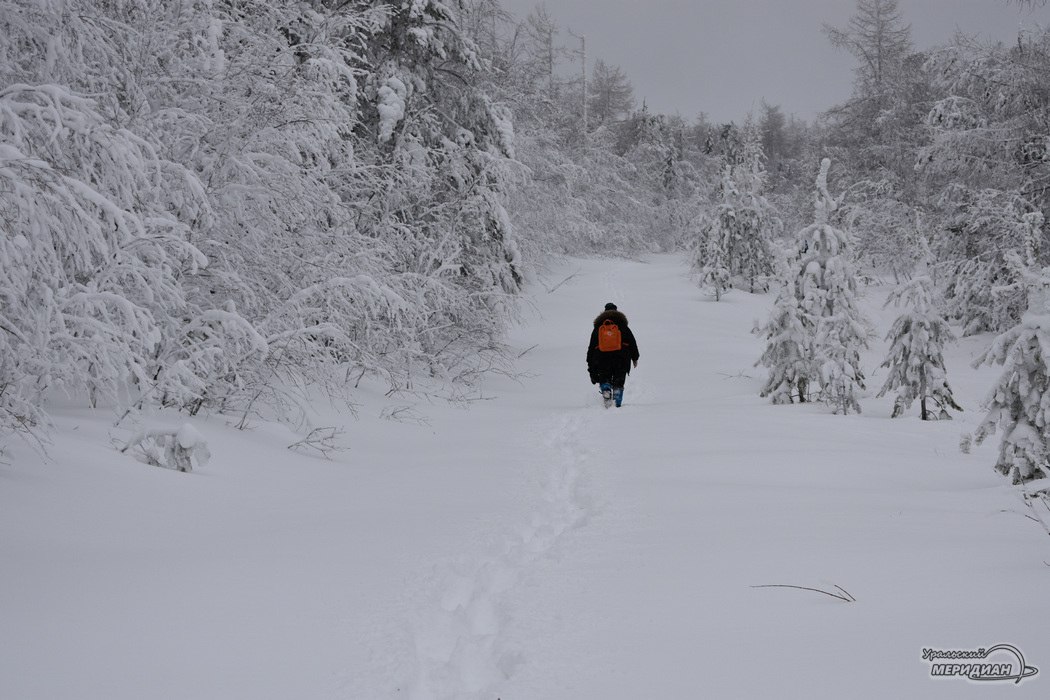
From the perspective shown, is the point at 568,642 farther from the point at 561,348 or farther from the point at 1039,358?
the point at 561,348

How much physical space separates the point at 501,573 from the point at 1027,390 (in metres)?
4.05

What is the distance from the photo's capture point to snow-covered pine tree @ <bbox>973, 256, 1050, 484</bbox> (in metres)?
4.82

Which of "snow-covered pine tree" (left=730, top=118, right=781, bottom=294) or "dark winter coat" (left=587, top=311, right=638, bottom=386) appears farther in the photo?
"snow-covered pine tree" (left=730, top=118, right=781, bottom=294)

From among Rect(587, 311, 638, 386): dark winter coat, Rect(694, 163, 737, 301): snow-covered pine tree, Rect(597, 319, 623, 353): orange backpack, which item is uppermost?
Rect(694, 163, 737, 301): snow-covered pine tree

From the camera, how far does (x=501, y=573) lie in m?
3.80

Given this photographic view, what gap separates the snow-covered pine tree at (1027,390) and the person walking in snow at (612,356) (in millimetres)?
6590

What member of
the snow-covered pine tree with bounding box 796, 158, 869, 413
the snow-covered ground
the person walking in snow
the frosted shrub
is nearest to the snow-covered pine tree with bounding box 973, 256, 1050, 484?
the snow-covered ground

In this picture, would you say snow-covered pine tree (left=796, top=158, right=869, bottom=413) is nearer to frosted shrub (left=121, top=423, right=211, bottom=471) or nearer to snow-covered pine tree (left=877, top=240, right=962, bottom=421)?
snow-covered pine tree (left=877, top=240, right=962, bottom=421)

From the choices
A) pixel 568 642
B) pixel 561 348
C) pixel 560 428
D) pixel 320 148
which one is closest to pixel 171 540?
pixel 568 642

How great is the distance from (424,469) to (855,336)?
297 inches

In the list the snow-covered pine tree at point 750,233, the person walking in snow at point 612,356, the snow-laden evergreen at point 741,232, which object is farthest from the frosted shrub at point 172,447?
the snow-covered pine tree at point 750,233

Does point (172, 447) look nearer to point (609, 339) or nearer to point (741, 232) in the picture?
point (609, 339)

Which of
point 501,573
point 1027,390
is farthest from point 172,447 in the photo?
point 1027,390

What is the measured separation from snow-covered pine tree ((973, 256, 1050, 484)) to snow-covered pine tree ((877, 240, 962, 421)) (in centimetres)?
472
